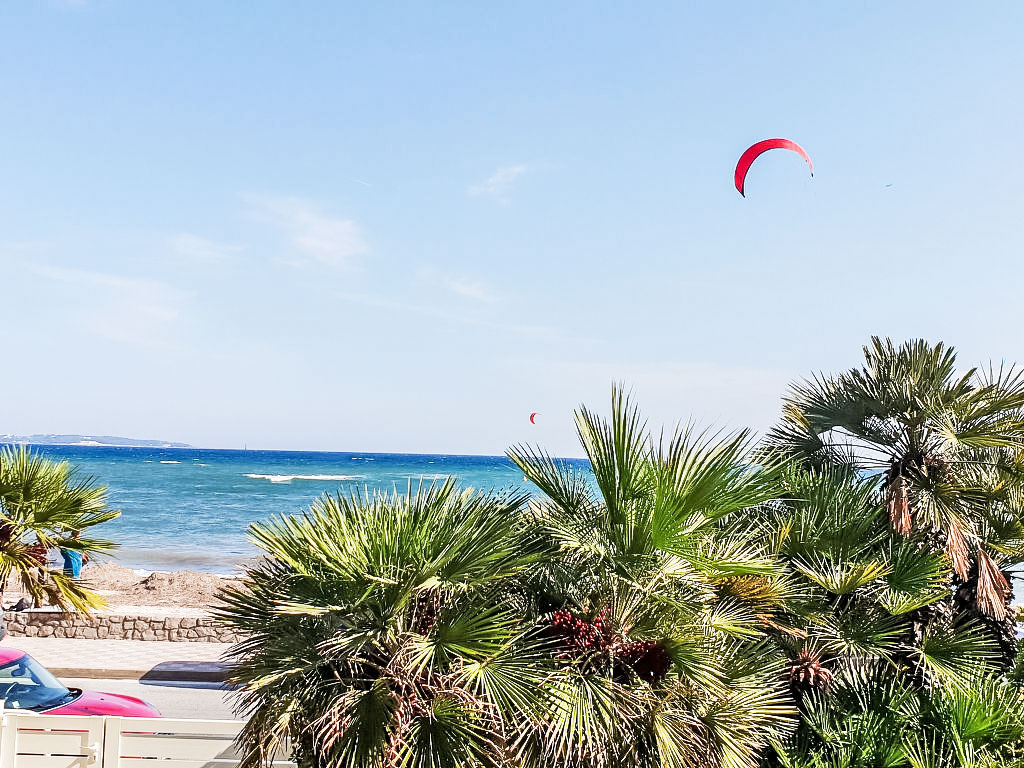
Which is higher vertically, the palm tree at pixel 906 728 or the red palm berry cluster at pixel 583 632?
the red palm berry cluster at pixel 583 632

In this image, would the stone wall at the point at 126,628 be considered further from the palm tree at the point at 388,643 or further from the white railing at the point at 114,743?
the palm tree at the point at 388,643

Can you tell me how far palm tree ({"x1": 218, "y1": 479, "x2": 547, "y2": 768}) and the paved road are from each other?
7.36m

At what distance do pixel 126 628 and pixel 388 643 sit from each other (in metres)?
13.3

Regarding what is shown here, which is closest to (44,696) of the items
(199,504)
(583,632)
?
(583,632)

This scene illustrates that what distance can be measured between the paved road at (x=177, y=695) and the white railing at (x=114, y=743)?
14.4 ft

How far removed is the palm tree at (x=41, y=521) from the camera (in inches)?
308

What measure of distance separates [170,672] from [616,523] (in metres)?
10.9

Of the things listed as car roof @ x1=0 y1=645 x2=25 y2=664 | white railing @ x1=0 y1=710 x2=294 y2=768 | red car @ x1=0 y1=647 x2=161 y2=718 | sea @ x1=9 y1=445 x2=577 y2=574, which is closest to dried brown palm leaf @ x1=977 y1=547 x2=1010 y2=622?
white railing @ x1=0 y1=710 x2=294 y2=768

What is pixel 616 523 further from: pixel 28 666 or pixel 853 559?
pixel 28 666

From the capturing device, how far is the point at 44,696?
29.3 ft

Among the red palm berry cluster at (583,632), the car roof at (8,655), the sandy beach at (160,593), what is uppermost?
the red palm berry cluster at (583,632)

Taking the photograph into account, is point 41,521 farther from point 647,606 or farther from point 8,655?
point 647,606

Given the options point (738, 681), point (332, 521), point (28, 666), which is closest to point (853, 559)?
point (738, 681)

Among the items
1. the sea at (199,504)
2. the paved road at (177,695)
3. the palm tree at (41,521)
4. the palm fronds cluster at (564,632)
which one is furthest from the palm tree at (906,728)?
the paved road at (177,695)
